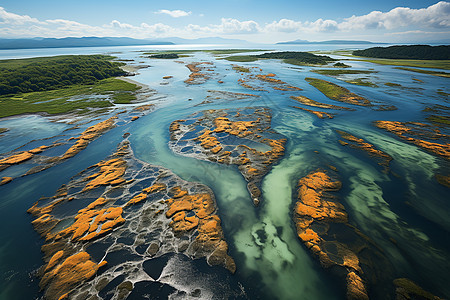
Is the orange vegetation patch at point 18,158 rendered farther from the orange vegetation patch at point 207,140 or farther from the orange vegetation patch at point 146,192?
the orange vegetation patch at point 207,140

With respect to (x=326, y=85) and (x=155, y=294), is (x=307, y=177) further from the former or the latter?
(x=326, y=85)

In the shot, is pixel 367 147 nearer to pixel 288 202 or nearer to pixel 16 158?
pixel 288 202

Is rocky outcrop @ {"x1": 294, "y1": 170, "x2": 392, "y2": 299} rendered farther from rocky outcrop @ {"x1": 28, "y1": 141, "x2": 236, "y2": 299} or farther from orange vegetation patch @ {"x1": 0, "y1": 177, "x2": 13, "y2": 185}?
orange vegetation patch @ {"x1": 0, "y1": 177, "x2": 13, "y2": 185}

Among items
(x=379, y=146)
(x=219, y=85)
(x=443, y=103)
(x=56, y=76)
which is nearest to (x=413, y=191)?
(x=379, y=146)

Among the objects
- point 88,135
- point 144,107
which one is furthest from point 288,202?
point 144,107

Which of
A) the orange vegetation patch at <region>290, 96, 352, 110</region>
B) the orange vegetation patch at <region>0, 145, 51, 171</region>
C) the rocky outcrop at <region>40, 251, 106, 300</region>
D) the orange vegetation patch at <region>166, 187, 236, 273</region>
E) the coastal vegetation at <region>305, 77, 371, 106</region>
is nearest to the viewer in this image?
the rocky outcrop at <region>40, 251, 106, 300</region>

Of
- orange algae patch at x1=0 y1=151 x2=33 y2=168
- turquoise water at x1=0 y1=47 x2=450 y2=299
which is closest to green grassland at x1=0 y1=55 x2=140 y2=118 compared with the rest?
turquoise water at x1=0 y1=47 x2=450 y2=299
